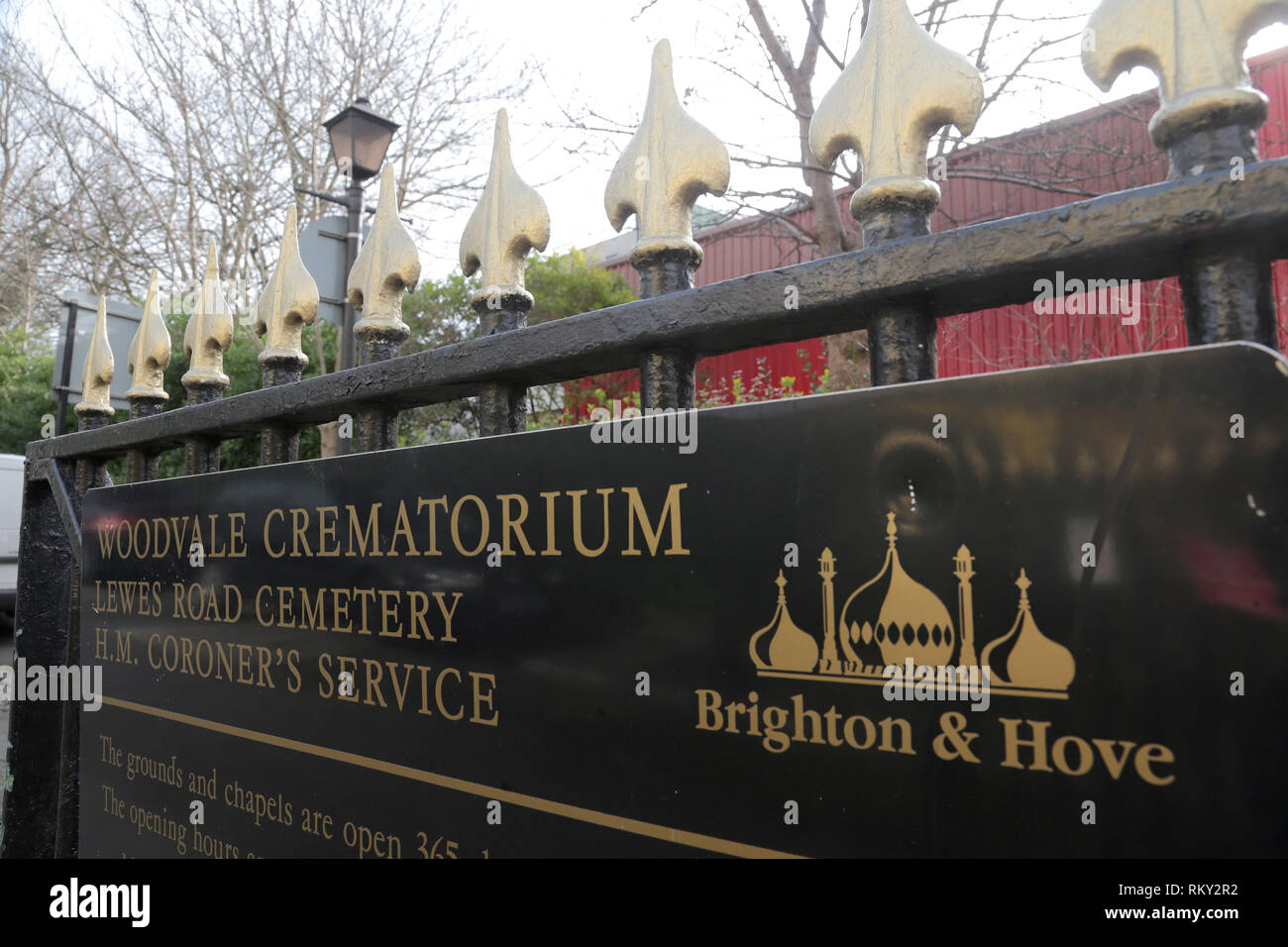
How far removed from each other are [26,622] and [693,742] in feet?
7.17

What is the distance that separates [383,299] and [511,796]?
94 centimetres

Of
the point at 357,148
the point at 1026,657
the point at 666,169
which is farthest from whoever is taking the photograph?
the point at 357,148

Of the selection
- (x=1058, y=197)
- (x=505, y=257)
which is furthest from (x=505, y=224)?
(x=1058, y=197)

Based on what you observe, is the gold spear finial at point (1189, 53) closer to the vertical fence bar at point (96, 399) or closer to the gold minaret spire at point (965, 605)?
the gold minaret spire at point (965, 605)

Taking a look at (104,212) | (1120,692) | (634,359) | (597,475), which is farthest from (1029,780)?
(104,212)

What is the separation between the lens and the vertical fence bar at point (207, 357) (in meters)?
1.91

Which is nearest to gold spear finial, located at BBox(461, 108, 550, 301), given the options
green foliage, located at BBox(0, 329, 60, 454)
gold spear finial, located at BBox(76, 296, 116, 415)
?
gold spear finial, located at BBox(76, 296, 116, 415)

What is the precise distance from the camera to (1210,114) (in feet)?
2.78

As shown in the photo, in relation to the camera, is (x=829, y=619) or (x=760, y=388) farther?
(x=760, y=388)

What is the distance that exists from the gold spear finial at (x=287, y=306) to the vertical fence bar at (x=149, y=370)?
46 cm

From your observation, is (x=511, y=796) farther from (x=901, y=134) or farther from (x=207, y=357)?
(x=207, y=357)

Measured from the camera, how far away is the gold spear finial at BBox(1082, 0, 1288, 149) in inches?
32.8

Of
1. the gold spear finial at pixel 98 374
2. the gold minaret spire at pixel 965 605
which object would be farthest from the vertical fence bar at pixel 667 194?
the gold spear finial at pixel 98 374
